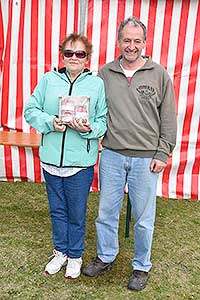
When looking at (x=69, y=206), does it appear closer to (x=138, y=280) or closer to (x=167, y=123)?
(x=138, y=280)

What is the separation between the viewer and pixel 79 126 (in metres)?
2.89

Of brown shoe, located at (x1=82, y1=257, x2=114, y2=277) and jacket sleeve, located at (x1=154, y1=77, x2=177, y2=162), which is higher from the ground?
jacket sleeve, located at (x1=154, y1=77, x2=177, y2=162)

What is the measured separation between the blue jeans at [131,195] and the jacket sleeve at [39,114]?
41 cm

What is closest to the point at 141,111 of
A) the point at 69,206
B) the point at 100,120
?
the point at 100,120

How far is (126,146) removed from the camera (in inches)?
117

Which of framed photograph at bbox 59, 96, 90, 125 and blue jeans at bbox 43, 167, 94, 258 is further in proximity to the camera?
blue jeans at bbox 43, 167, 94, 258

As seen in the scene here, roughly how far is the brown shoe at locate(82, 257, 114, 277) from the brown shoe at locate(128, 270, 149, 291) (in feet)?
0.73

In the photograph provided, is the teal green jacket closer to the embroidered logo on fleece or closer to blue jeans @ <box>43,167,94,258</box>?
blue jeans @ <box>43,167,94,258</box>

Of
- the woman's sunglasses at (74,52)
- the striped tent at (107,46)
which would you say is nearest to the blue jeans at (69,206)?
the woman's sunglasses at (74,52)

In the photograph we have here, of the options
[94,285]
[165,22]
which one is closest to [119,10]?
[165,22]

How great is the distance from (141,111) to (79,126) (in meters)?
0.38

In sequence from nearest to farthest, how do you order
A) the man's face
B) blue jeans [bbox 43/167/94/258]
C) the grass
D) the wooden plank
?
the man's face < blue jeans [bbox 43/167/94/258] < the grass < the wooden plank

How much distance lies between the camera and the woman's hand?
2883mm

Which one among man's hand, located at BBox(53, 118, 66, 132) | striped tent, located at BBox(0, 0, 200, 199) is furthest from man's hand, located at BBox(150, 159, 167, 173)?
striped tent, located at BBox(0, 0, 200, 199)
